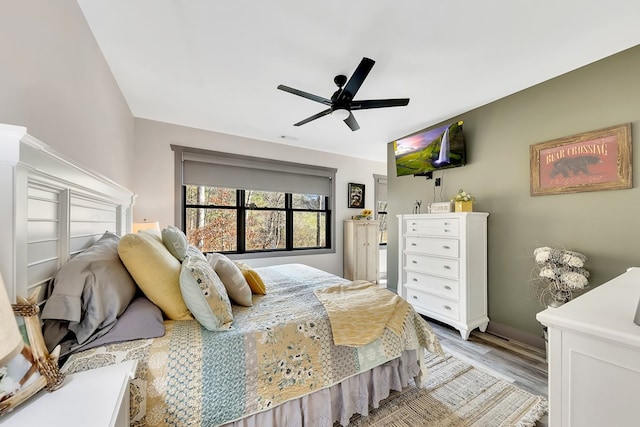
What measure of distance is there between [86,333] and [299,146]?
3.68m

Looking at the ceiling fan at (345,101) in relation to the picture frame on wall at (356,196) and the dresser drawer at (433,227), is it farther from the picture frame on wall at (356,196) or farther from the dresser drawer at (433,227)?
the picture frame on wall at (356,196)

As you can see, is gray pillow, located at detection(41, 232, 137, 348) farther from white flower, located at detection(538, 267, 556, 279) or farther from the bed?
white flower, located at detection(538, 267, 556, 279)

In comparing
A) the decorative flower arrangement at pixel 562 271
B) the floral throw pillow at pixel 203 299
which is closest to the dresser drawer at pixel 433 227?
the decorative flower arrangement at pixel 562 271

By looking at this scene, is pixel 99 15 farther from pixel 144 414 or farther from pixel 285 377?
pixel 285 377

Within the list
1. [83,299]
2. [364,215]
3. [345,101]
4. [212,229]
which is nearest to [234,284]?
[83,299]

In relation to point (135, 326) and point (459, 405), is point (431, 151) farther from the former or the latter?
point (135, 326)

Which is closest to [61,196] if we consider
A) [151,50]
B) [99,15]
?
[99,15]

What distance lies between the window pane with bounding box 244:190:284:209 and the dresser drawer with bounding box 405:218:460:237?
7.00 ft

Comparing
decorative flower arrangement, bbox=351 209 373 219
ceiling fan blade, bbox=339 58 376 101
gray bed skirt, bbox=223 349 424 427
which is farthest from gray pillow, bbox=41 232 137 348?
decorative flower arrangement, bbox=351 209 373 219

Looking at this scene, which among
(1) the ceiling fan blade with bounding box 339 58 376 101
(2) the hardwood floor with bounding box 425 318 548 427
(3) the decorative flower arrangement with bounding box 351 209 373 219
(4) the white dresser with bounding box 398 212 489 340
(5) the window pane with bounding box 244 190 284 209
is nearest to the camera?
(1) the ceiling fan blade with bounding box 339 58 376 101

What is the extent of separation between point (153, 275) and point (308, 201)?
3391mm

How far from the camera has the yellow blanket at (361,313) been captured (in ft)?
4.54

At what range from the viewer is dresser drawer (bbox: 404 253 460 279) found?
8.46 ft

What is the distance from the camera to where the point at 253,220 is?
3988mm
